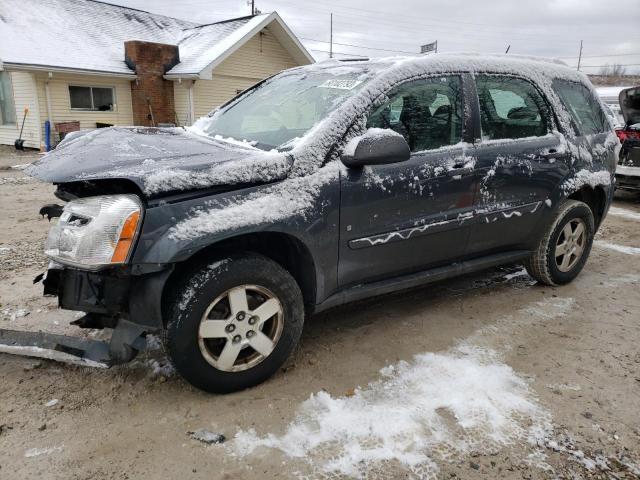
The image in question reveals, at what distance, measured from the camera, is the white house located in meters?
15.9

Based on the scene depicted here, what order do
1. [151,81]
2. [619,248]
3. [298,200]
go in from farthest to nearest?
[151,81], [619,248], [298,200]

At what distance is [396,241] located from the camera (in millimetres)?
3256

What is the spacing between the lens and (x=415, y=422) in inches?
102

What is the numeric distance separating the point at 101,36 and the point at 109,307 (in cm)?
1852

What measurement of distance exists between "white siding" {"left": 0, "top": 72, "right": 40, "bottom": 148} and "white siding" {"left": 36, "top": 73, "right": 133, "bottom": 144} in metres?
0.29

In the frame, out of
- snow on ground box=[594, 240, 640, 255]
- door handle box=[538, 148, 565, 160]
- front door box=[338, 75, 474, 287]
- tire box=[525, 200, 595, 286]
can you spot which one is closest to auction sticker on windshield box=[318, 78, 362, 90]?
front door box=[338, 75, 474, 287]

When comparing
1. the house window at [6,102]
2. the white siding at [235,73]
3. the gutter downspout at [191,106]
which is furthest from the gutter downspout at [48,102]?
the gutter downspout at [191,106]

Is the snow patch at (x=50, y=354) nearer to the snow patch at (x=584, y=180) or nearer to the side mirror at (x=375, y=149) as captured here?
the side mirror at (x=375, y=149)

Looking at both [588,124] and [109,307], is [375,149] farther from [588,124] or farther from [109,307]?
[588,124]

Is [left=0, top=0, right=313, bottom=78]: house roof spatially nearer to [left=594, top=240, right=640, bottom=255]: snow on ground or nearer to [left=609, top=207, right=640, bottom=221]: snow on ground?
[left=609, top=207, right=640, bottom=221]: snow on ground

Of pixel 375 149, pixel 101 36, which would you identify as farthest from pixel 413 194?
pixel 101 36

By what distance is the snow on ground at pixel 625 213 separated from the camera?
779cm

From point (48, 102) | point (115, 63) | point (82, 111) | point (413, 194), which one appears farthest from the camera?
point (115, 63)

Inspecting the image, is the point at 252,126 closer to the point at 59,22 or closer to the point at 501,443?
the point at 501,443
